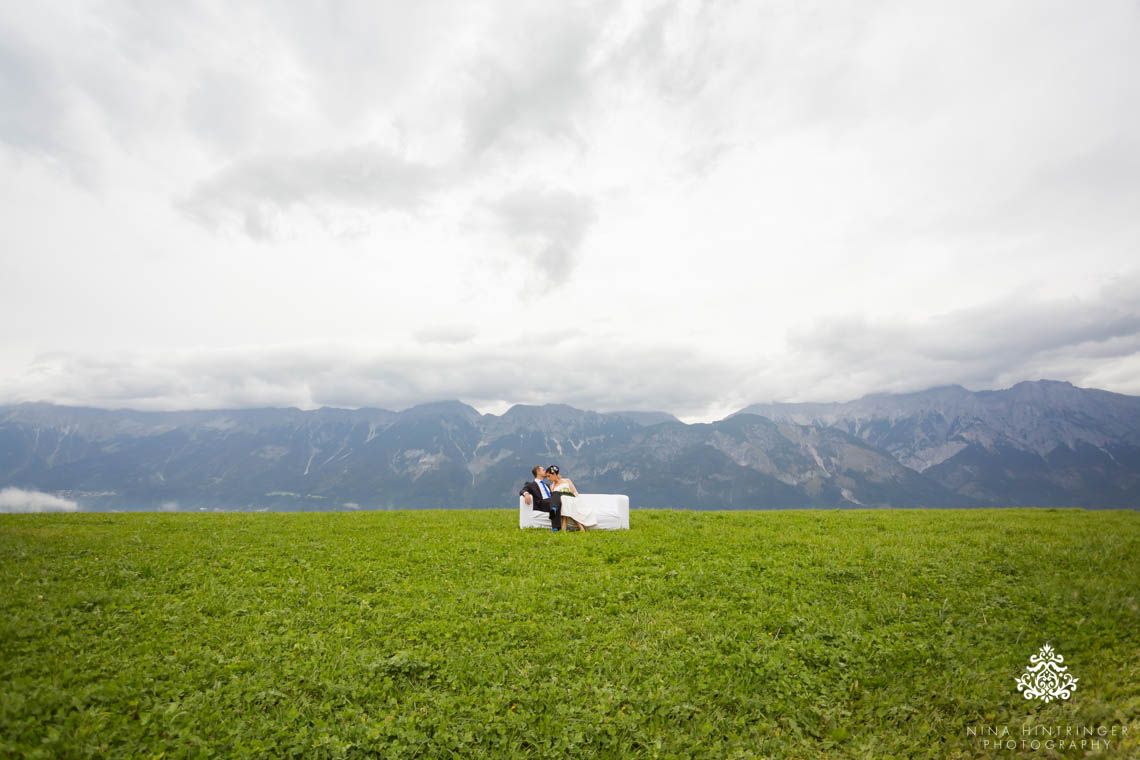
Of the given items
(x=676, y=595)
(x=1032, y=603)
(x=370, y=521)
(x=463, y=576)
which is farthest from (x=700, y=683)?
(x=370, y=521)

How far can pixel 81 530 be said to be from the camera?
18.9 m

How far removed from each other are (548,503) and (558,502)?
0.45m

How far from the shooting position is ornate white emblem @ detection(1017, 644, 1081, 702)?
870 cm

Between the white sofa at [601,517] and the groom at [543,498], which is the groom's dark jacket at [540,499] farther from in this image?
the white sofa at [601,517]

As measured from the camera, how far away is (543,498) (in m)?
22.0

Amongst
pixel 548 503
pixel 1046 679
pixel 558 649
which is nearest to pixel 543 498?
pixel 548 503

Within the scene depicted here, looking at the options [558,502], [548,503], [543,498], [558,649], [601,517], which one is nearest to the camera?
[558,649]

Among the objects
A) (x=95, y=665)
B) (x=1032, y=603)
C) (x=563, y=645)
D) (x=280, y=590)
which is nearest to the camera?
(x=95, y=665)

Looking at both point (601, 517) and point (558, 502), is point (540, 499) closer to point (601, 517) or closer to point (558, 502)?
point (558, 502)

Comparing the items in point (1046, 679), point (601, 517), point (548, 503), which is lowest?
point (1046, 679)

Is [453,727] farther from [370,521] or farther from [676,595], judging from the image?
[370,521]

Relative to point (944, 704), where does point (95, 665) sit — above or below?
above

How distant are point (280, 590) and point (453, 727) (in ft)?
23.1

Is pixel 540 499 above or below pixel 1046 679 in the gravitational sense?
above
